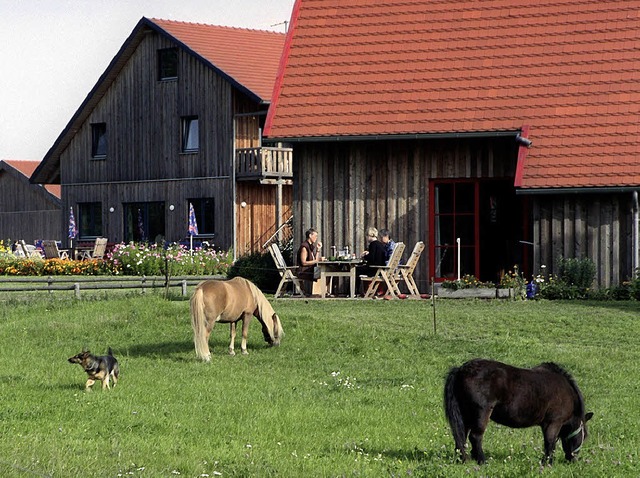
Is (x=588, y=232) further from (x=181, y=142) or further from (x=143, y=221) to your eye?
(x=143, y=221)

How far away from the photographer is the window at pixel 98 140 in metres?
45.3

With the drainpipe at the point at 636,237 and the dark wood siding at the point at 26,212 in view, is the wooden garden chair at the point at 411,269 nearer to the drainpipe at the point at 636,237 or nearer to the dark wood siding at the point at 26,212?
the drainpipe at the point at 636,237

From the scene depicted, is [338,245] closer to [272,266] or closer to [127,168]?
[272,266]

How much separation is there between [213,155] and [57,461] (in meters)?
33.2

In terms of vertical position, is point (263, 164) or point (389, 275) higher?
point (263, 164)

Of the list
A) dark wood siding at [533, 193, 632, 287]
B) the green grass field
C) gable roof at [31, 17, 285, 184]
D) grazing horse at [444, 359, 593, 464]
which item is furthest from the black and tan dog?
gable roof at [31, 17, 285, 184]

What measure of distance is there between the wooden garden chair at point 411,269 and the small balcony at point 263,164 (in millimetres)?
16466

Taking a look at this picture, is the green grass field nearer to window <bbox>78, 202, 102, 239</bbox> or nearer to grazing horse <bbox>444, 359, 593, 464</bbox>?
grazing horse <bbox>444, 359, 593, 464</bbox>

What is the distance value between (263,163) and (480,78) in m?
15.8

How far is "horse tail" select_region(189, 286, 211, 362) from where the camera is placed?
15188 mm

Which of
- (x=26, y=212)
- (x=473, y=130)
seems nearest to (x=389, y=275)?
(x=473, y=130)

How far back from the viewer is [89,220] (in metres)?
46.1

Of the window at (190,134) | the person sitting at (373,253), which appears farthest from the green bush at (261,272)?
the window at (190,134)

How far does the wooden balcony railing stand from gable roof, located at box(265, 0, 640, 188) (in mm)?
13011
